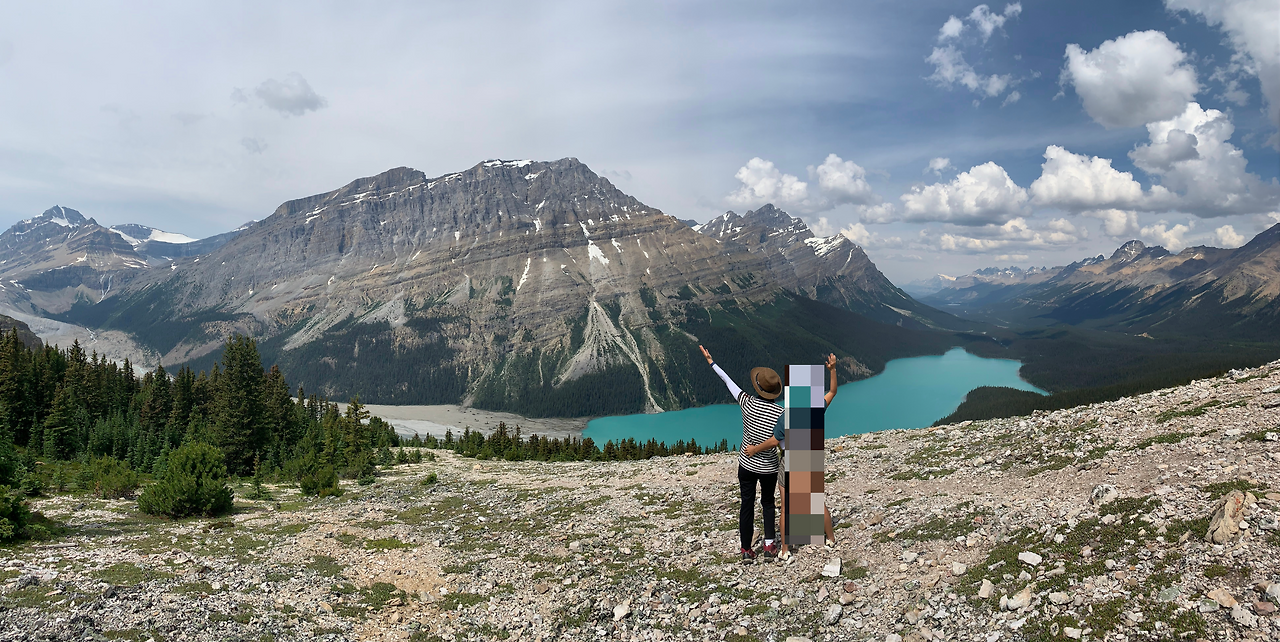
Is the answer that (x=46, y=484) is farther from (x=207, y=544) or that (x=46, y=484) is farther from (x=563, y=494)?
(x=563, y=494)

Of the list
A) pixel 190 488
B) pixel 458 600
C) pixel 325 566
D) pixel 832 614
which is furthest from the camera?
pixel 190 488

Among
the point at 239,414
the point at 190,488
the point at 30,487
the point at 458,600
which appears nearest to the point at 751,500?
the point at 458,600

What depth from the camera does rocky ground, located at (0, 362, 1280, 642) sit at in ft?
29.4

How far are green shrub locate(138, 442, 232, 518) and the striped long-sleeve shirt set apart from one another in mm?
22541

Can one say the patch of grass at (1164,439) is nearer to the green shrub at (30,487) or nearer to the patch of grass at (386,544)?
the patch of grass at (386,544)

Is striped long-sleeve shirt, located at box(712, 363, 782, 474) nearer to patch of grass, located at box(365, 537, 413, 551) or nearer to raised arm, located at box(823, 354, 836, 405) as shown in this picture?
raised arm, located at box(823, 354, 836, 405)

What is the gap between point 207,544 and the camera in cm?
1723

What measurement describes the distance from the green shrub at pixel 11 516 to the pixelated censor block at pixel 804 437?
66.3 feet

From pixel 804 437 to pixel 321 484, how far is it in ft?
95.3

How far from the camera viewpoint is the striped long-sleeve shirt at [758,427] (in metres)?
11.3

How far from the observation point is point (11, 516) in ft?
50.4

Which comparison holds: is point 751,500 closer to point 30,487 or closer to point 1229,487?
point 1229,487

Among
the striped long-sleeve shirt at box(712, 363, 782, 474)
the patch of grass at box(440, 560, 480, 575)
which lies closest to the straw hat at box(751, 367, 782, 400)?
the striped long-sleeve shirt at box(712, 363, 782, 474)

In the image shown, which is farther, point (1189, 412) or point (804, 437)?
point (1189, 412)
